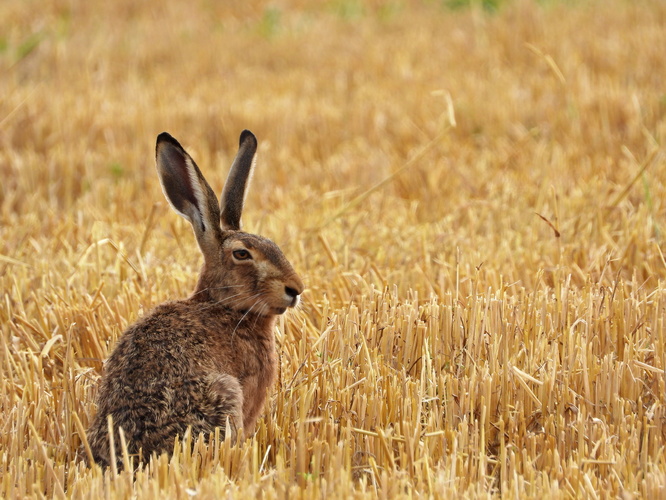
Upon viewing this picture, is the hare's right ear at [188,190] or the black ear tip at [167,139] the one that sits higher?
the black ear tip at [167,139]

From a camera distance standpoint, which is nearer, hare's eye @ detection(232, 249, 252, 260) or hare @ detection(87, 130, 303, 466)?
hare @ detection(87, 130, 303, 466)

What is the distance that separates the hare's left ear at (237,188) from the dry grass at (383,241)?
21.3 inches

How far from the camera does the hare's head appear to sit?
138 inches

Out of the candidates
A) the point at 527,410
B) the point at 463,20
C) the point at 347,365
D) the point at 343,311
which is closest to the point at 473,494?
the point at 527,410

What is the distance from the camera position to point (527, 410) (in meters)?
3.35

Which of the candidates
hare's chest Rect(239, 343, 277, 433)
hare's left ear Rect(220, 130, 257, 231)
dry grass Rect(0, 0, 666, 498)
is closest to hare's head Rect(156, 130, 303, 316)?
hare's left ear Rect(220, 130, 257, 231)

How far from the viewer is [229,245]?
3.63 meters

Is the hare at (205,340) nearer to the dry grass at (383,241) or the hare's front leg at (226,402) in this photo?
the hare's front leg at (226,402)

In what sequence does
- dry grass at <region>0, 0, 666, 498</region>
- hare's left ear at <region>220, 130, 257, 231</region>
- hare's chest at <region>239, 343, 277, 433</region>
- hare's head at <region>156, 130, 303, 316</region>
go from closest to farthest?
dry grass at <region>0, 0, 666, 498</region>
hare's chest at <region>239, 343, 277, 433</region>
hare's head at <region>156, 130, 303, 316</region>
hare's left ear at <region>220, 130, 257, 231</region>

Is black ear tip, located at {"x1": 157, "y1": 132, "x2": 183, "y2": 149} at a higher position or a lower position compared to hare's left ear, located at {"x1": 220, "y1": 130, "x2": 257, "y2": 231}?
→ higher

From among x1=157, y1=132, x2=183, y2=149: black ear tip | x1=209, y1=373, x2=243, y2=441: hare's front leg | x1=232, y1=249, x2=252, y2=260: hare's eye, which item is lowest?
x1=209, y1=373, x2=243, y2=441: hare's front leg

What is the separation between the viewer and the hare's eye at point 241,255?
3.58 m

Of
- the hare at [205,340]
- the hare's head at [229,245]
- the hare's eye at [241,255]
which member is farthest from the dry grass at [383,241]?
the hare's eye at [241,255]

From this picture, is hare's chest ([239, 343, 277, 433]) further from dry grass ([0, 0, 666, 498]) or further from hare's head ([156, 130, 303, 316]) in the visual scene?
hare's head ([156, 130, 303, 316])
